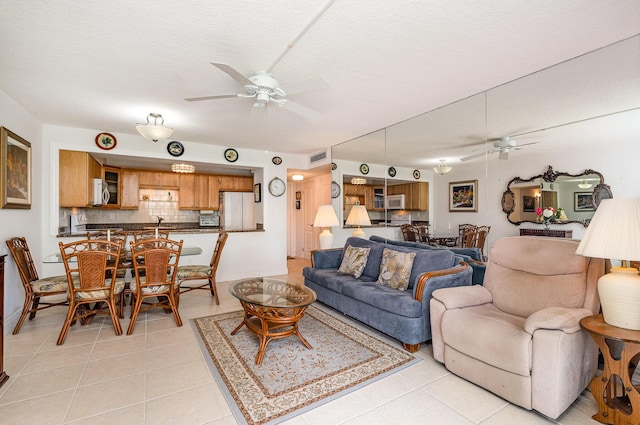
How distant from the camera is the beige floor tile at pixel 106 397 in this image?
72.9 inches

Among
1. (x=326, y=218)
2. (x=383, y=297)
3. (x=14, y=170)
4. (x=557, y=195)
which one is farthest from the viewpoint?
(x=326, y=218)

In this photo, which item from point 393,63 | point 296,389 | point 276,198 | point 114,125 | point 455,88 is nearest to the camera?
point 296,389

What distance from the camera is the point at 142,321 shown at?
3.38m

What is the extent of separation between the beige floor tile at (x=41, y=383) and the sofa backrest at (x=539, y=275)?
3383 mm

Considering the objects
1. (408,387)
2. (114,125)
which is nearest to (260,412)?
(408,387)

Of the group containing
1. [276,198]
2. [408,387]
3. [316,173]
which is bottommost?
[408,387]

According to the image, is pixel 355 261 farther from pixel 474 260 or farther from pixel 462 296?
→ pixel 462 296

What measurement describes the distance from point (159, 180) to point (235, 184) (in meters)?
1.63

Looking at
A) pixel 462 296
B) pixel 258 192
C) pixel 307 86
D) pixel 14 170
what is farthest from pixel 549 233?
pixel 14 170

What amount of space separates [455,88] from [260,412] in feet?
10.8

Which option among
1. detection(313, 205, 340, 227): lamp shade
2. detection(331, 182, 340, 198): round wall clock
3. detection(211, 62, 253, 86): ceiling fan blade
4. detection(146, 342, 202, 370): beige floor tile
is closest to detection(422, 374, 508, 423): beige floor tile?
detection(146, 342, 202, 370): beige floor tile

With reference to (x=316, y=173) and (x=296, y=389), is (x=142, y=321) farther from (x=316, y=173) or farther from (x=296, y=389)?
(x=316, y=173)

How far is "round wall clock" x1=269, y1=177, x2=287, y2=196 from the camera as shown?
583 cm

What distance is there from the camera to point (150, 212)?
682 centimetres
